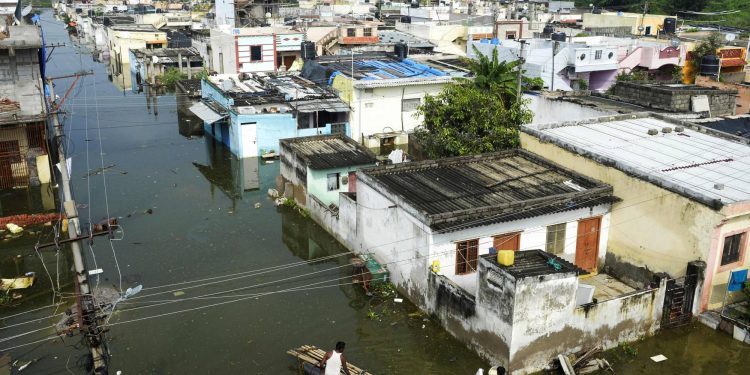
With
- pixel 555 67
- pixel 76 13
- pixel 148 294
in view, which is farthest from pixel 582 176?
pixel 76 13

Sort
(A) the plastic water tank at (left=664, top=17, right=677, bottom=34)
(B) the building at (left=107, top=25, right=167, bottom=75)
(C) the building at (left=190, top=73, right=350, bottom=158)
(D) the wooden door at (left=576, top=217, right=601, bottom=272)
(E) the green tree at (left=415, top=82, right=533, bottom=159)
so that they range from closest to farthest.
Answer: (D) the wooden door at (left=576, top=217, right=601, bottom=272) → (E) the green tree at (left=415, top=82, right=533, bottom=159) → (C) the building at (left=190, top=73, right=350, bottom=158) → (A) the plastic water tank at (left=664, top=17, right=677, bottom=34) → (B) the building at (left=107, top=25, right=167, bottom=75)

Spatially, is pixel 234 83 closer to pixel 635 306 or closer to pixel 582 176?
pixel 582 176

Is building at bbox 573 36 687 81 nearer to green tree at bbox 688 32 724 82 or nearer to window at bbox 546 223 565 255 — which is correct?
green tree at bbox 688 32 724 82

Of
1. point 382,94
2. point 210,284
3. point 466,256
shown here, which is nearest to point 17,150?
point 210,284

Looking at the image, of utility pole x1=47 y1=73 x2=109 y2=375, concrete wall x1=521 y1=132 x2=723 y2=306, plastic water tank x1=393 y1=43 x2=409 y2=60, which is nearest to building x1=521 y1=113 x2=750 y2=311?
concrete wall x1=521 y1=132 x2=723 y2=306

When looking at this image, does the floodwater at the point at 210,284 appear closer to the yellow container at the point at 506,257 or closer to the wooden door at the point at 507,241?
the yellow container at the point at 506,257

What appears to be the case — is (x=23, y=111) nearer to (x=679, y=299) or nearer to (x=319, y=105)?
(x=319, y=105)
